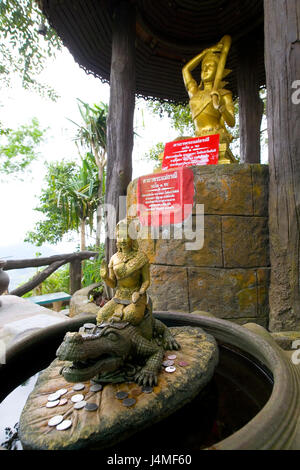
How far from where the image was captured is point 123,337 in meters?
0.92

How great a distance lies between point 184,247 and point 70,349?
164 cm

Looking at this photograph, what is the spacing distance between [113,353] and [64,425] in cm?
24

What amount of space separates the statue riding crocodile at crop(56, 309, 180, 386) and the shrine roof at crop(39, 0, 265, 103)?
393 centimetres

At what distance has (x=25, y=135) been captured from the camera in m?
10.7

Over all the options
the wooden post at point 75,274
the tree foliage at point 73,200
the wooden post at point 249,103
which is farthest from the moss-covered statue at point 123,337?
the tree foliage at point 73,200

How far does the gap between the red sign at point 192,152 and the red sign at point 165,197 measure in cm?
23

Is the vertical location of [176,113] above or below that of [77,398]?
above

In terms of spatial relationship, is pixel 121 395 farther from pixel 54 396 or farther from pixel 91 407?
pixel 54 396

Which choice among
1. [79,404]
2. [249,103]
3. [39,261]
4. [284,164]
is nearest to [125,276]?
[79,404]

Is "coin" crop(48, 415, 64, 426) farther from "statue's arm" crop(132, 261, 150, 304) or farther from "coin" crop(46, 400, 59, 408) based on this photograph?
"statue's arm" crop(132, 261, 150, 304)

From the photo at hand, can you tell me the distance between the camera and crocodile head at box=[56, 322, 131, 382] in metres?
0.77

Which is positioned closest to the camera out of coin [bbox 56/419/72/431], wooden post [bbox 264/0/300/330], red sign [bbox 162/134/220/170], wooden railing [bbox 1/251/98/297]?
coin [bbox 56/419/72/431]

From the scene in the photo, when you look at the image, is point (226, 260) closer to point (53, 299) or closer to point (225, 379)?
point (225, 379)

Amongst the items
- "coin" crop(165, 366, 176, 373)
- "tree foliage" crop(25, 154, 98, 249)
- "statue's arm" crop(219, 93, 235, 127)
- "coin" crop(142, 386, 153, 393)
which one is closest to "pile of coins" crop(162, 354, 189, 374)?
"coin" crop(165, 366, 176, 373)
